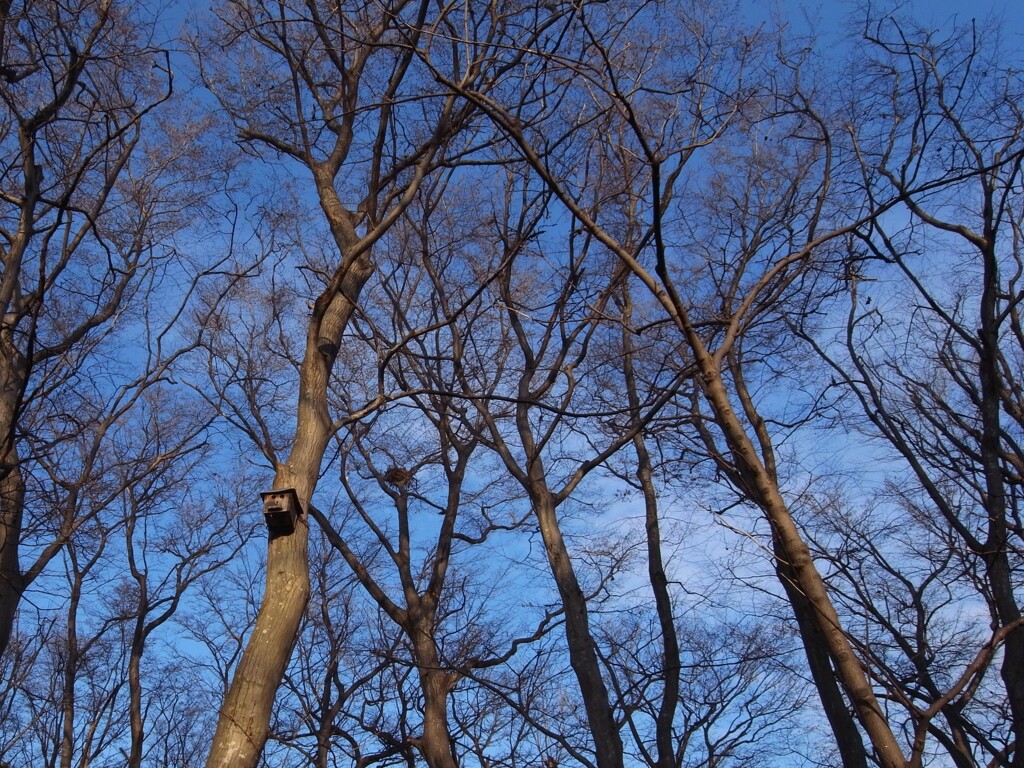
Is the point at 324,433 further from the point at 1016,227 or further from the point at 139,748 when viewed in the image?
the point at 139,748

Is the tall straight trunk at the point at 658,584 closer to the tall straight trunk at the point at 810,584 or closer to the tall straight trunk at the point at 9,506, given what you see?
the tall straight trunk at the point at 810,584

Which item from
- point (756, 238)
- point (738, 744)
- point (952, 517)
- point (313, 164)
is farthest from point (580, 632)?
point (738, 744)

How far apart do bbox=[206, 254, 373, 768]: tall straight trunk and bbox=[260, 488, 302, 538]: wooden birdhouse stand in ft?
0.20

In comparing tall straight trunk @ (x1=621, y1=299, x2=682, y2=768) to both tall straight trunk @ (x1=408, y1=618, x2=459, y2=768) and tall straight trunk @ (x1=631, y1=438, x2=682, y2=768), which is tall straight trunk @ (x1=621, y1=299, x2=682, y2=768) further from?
tall straight trunk @ (x1=408, y1=618, x2=459, y2=768)

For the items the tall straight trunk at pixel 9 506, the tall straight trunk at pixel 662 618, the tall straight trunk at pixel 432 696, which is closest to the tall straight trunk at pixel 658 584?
the tall straight trunk at pixel 662 618

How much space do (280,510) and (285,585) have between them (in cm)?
41

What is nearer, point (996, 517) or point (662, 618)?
point (996, 517)

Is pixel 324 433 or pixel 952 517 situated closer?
pixel 324 433

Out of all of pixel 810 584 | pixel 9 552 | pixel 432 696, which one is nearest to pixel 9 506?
pixel 9 552

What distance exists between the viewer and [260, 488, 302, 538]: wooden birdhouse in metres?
4.91

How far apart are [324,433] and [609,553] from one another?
5.87m

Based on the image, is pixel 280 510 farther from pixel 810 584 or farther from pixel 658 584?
pixel 658 584

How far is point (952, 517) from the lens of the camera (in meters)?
7.71

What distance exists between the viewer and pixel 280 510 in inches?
193
